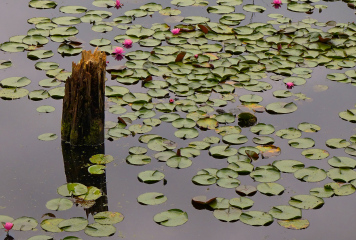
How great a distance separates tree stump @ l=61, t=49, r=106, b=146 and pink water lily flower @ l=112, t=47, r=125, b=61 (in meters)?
1.38

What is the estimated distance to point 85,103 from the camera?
5.62 metres

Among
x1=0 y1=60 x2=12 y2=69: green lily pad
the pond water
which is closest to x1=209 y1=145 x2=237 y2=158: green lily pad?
the pond water

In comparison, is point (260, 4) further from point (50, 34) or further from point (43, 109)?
point (43, 109)

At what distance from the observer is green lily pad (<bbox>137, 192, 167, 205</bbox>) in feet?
16.3

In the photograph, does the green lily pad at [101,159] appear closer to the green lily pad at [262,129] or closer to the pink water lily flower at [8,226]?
the pink water lily flower at [8,226]

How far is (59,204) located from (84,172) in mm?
506

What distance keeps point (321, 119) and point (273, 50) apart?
1.45 meters

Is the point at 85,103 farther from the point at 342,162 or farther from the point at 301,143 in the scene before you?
the point at 342,162

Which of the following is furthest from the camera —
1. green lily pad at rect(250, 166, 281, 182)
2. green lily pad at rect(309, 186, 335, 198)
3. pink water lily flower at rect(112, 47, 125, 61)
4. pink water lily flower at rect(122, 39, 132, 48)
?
pink water lily flower at rect(122, 39, 132, 48)

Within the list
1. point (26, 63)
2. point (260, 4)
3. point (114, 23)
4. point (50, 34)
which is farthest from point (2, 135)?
point (260, 4)

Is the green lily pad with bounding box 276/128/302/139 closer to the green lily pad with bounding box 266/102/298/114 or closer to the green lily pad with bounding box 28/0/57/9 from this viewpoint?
the green lily pad with bounding box 266/102/298/114

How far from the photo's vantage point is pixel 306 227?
4.80 m

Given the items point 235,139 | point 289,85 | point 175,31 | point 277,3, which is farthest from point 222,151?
point 277,3

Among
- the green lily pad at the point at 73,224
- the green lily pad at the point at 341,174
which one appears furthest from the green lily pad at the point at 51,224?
the green lily pad at the point at 341,174
